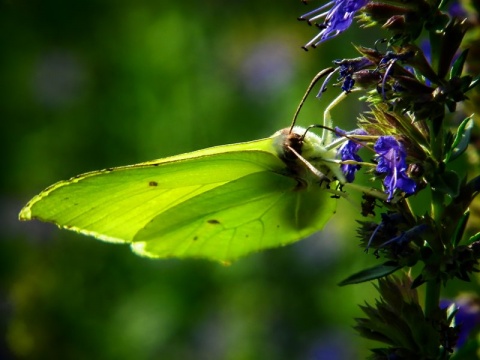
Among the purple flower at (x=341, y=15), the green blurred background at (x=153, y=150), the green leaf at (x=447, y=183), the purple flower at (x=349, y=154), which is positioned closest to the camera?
the green leaf at (x=447, y=183)

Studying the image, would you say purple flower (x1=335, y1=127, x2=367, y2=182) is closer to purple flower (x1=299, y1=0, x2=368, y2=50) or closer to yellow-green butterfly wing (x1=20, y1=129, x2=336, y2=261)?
yellow-green butterfly wing (x1=20, y1=129, x2=336, y2=261)

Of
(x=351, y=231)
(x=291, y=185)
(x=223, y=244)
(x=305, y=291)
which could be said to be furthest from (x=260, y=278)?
(x=291, y=185)

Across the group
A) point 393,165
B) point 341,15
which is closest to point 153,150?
point 341,15

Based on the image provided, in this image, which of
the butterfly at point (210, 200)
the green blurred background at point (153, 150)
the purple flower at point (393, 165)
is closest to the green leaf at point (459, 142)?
the purple flower at point (393, 165)

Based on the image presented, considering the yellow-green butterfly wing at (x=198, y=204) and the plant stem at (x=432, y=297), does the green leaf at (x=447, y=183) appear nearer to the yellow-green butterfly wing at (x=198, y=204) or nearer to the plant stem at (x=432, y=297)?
the plant stem at (x=432, y=297)

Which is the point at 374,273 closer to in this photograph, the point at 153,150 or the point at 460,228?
the point at 460,228

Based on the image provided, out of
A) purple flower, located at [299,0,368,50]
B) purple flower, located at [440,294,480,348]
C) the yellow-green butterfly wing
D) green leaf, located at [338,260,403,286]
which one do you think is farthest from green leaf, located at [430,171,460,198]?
purple flower, located at [440,294,480,348]

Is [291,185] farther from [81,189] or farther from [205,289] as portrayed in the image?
→ [205,289]

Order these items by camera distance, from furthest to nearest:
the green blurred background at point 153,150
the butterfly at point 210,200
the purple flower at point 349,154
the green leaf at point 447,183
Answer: the green blurred background at point 153,150, the butterfly at point 210,200, the purple flower at point 349,154, the green leaf at point 447,183
